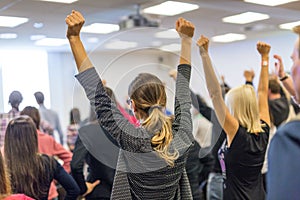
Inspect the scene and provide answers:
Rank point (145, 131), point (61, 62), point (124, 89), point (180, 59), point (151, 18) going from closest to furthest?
point (145, 131) → point (180, 59) → point (124, 89) → point (151, 18) → point (61, 62)

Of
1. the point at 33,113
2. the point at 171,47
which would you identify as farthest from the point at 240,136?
the point at 33,113

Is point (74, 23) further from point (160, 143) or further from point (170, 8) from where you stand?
point (170, 8)

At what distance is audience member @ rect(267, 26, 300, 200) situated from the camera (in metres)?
0.79

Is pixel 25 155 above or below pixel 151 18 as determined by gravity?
below

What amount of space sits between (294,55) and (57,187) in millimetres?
2001

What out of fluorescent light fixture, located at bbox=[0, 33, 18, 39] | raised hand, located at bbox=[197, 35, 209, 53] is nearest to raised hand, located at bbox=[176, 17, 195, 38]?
raised hand, located at bbox=[197, 35, 209, 53]

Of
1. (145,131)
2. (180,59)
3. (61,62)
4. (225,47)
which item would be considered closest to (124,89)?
(180,59)

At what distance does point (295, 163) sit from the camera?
797 millimetres

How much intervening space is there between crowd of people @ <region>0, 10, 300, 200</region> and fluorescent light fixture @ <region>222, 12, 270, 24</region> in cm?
209

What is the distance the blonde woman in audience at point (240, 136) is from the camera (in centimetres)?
185

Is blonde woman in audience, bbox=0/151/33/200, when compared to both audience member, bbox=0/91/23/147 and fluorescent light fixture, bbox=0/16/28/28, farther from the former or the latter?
fluorescent light fixture, bbox=0/16/28/28

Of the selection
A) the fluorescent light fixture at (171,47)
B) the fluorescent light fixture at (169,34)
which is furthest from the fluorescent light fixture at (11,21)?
the fluorescent light fixture at (171,47)

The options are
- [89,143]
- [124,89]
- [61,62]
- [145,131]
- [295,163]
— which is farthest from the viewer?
[61,62]

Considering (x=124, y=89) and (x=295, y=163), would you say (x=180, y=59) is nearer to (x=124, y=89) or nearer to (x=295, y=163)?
(x=124, y=89)
